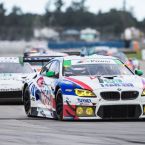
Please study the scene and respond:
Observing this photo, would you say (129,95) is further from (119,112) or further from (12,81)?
(12,81)

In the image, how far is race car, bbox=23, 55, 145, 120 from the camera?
1370cm

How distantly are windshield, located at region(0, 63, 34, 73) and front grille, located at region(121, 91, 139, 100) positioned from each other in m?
6.79

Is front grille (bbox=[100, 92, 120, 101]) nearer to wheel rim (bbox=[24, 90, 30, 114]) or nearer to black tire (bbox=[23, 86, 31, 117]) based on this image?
black tire (bbox=[23, 86, 31, 117])

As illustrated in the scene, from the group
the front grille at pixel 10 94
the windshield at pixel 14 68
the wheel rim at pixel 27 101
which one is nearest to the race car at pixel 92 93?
the wheel rim at pixel 27 101

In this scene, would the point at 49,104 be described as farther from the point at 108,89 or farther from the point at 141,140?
the point at 141,140

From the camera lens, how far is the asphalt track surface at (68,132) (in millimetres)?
10469

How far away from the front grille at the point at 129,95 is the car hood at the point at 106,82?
11 cm

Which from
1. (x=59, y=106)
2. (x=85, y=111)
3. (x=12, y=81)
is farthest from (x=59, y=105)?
(x=12, y=81)

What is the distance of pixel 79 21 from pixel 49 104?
593 feet

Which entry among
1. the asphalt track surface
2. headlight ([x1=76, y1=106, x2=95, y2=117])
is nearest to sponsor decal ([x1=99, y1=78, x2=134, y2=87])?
headlight ([x1=76, y1=106, x2=95, y2=117])

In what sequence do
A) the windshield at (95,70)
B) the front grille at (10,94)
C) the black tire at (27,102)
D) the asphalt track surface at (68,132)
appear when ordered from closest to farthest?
the asphalt track surface at (68,132) → the windshield at (95,70) → the black tire at (27,102) → the front grille at (10,94)

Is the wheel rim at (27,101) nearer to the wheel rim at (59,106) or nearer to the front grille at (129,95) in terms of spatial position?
the wheel rim at (59,106)

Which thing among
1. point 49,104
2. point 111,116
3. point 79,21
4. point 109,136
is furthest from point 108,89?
point 79,21

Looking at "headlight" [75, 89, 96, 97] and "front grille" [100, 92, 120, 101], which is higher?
"headlight" [75, 89, 96, 97]
